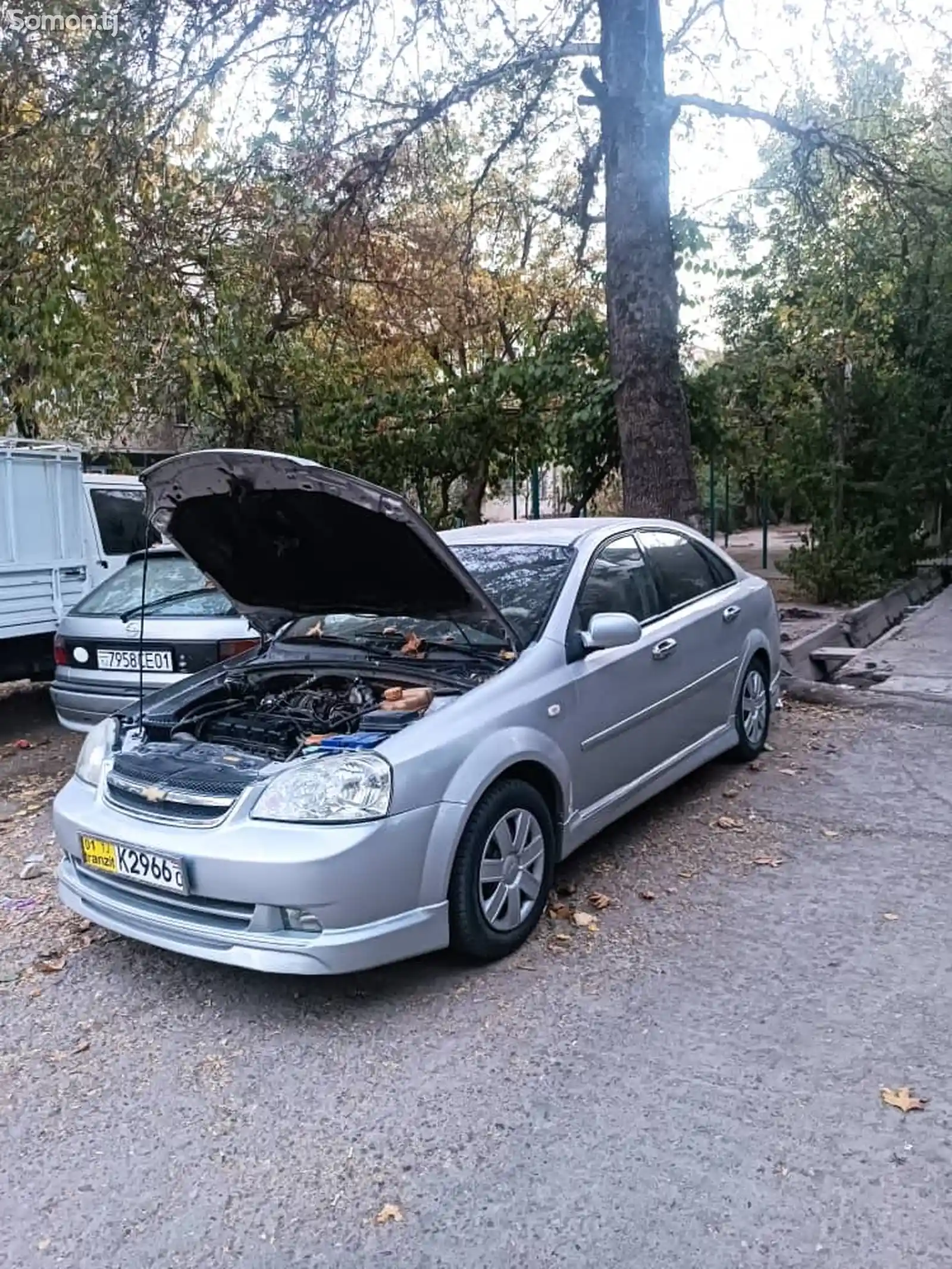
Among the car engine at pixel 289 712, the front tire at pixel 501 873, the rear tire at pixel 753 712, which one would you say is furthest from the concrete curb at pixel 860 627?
the car engine at pixel 289 712

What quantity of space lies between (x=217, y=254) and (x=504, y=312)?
6.19m

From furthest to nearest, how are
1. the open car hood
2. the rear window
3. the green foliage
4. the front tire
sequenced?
the green foliage → the rear window → the open car hood → the front tire

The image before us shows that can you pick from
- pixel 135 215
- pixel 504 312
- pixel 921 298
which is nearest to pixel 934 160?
pixel 921 298

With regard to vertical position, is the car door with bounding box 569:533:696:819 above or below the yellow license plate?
above

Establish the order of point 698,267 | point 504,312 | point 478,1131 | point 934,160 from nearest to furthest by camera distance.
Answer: point 478,1131, point 698,267, point 934,160, point 504,312

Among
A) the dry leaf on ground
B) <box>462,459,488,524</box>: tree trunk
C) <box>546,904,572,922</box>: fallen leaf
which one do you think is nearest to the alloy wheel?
<box>546,904,572,922</box>: fallen leaf

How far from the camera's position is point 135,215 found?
31.0 feet

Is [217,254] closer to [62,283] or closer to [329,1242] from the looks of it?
[62,283]

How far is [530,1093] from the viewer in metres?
2.98

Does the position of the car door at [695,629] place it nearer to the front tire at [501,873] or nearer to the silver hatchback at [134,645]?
the front tire at [501,873]

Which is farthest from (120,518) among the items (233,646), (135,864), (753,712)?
(135,864)

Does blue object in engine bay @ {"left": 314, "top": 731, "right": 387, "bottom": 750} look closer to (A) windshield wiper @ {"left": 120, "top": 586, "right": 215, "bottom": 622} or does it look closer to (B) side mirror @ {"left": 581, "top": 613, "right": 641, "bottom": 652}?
(B) side mirror @ {"left": 581, "top": 613, "right": 641, "bottom": 652}

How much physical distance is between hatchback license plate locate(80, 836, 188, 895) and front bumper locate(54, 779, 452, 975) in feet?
0.11

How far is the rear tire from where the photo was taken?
234 inches
